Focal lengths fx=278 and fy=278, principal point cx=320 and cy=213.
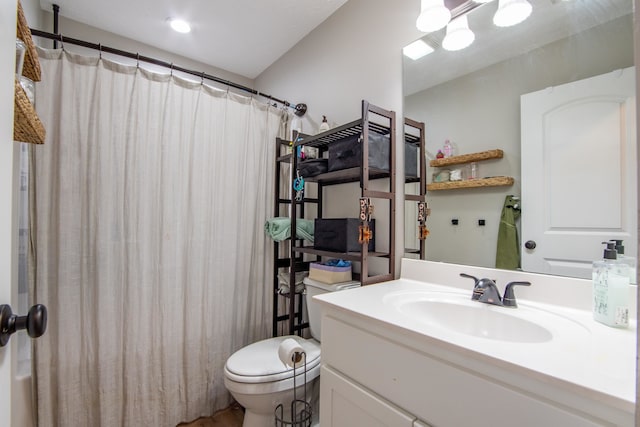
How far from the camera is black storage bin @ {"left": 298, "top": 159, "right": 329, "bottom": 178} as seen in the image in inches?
61.4

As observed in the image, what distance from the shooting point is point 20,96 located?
0.66 metres

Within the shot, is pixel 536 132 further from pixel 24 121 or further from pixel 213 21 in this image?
pixel 213 21

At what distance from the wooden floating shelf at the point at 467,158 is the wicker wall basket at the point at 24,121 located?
144cm

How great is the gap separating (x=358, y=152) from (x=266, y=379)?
1142 mm

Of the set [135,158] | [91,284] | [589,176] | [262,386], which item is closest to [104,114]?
[135,158]

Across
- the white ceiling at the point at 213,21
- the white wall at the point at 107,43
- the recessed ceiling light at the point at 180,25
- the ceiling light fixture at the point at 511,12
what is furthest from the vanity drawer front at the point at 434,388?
the white wall at the point at 107,43

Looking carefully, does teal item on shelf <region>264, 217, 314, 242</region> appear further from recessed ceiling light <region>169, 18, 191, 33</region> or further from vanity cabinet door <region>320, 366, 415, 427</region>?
recessed ceiling light <region>169, 18, 191, 33</region>

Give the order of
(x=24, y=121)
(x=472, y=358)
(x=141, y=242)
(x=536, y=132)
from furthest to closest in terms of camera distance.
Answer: (x=141, y=242), (x=536, y=132), (x=24, y=121), (x=472, y=358)

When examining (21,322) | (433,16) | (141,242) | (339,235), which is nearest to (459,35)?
(433,16)

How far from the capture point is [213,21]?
1.81 meters

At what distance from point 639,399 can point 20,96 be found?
1.23 metres

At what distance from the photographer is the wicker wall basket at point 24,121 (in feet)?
2.18

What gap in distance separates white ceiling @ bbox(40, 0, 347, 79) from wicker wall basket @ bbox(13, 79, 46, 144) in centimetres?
127

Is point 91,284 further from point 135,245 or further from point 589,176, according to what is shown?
point 589,176
